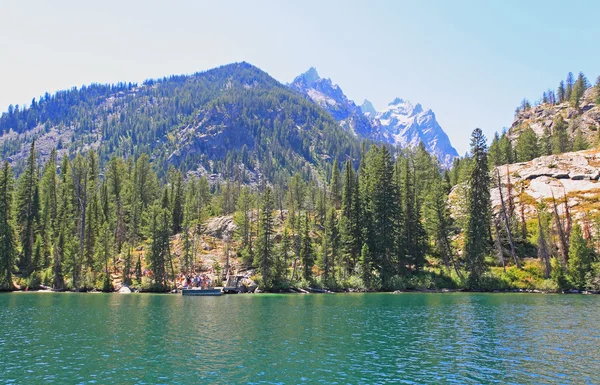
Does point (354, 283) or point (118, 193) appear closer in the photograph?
point (354, 283)

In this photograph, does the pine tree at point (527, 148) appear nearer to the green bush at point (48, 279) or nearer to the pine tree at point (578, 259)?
the pine tree at point (578, 259)

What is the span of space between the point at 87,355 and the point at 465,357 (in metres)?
26.1

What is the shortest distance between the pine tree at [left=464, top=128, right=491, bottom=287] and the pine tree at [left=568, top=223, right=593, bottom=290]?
1476 cm

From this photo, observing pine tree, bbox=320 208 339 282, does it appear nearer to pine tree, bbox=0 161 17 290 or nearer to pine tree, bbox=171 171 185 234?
pine tree, bbox=171 171 185 234

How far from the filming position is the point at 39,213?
346 ft

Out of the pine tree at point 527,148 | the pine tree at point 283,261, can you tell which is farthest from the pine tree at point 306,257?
the pine tree at point 527,148

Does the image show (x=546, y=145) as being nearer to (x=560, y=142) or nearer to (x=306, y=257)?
(x=560, y=142)

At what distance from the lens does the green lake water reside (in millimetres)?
24344

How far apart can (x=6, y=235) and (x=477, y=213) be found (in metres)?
97.6

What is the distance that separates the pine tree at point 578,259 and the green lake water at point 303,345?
81.4 ft

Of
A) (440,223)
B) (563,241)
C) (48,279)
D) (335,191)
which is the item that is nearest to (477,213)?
(440,223)

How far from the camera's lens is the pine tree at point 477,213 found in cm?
8281

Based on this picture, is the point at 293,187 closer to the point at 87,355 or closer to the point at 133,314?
the point at 133,314

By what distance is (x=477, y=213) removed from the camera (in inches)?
3388
